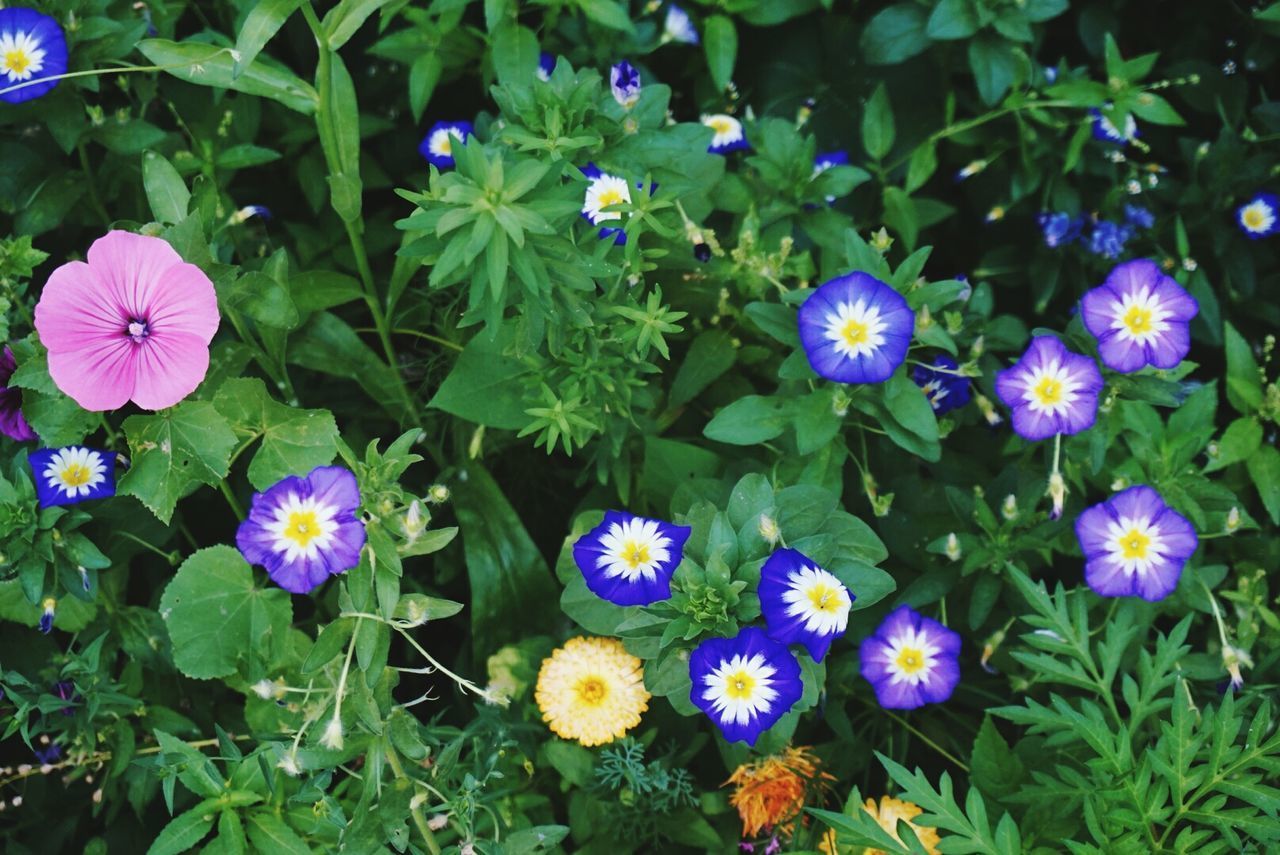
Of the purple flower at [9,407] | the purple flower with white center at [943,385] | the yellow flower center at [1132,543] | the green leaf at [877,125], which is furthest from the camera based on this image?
the green leaf at [877,125]

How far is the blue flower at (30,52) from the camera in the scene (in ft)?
5.23

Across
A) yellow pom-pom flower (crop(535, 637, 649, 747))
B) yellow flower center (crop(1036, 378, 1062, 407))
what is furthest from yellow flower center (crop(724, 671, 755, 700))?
yellow flower center (crop(1036, 378, 1062, 407))

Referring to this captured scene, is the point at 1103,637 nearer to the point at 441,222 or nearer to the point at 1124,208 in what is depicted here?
the point at 1124,208

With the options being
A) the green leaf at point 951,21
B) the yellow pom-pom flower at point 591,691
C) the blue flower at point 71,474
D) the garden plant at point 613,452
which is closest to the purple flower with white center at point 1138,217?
the garden plant at point 613,452

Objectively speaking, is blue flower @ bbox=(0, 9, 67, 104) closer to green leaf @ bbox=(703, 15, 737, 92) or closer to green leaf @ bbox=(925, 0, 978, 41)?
green leaf @ bbox=(703, 15, 737, 92)

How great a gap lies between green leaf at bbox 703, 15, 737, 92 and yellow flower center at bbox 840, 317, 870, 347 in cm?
62

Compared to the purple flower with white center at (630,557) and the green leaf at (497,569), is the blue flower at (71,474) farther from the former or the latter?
the purple flower with white center at (630,557)

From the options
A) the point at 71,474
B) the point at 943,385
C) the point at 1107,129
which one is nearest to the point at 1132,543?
the point at 943,385

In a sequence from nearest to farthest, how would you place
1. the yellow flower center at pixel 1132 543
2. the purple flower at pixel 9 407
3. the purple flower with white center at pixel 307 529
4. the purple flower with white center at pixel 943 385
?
the purple flower with white center at pixel 307 529
the purple flower at pixel 9 407
the yellow flower center at pixel 1132 543
the purple flower with white center at pixel 943 385

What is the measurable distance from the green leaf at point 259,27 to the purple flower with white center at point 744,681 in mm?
902

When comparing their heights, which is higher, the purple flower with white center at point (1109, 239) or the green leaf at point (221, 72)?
the purple flower with white center at point (1109, 239)

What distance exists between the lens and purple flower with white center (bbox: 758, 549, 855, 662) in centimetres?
131

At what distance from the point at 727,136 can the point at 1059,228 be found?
614 millimetres

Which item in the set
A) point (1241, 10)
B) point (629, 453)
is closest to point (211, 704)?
point (629, 453)
